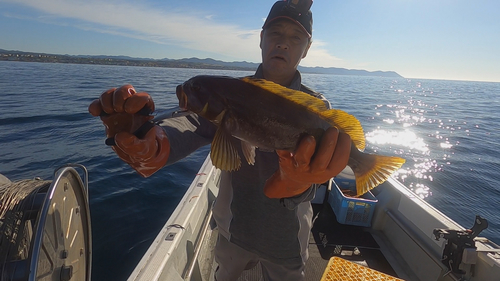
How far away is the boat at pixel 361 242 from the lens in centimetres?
405

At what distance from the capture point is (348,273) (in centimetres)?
413

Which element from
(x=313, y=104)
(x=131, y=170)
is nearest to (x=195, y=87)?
(x=313, y=104)

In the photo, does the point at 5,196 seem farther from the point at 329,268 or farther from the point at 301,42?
the point at 329,268

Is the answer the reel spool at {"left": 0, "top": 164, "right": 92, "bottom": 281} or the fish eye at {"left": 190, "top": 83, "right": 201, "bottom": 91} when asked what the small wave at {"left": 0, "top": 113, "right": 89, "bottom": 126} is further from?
the fish eye at {"left": 190, "top": 83, "right": 201, "bottom": 91}

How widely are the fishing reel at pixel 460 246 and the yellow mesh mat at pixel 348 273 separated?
119 cm

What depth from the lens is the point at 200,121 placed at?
3.34 m

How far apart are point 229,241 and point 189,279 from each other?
1.44m

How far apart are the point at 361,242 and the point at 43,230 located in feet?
21.6

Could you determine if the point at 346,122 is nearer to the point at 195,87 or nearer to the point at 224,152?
the point at 224,152

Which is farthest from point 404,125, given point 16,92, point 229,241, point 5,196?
point 16,92

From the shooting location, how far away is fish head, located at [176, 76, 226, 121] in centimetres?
273

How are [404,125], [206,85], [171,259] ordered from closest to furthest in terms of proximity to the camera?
[206,85] → [171,259] → [404,125]

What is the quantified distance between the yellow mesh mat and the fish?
2.60 metres

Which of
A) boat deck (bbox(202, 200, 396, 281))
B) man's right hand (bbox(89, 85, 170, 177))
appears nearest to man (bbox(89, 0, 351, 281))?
man's right hand (bbox(89, 85, 170, 177))
